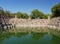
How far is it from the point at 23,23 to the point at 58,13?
13.5 meters

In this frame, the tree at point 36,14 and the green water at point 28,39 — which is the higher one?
the tree at point 36,14

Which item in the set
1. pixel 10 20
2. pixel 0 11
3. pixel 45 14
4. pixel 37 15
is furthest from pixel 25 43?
pixel 45 14

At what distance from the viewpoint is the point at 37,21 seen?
175 ft

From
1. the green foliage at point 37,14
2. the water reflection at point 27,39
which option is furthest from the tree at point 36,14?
the water reflection at point 27,39

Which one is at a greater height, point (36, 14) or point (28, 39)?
point (36, 14)

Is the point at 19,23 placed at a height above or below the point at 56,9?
below

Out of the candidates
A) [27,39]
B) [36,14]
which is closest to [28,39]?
[27,39]

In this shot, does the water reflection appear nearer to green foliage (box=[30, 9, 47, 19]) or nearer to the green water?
the green water

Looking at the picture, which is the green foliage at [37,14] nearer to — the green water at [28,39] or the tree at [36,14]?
the tree at [36,14]

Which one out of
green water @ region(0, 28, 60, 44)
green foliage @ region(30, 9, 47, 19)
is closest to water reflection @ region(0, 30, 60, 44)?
green water @ region(0, 28, 60, 44)

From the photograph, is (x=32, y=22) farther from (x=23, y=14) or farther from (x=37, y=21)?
(x=23, y=14)

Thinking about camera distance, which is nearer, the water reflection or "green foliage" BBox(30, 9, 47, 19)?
the water reflection

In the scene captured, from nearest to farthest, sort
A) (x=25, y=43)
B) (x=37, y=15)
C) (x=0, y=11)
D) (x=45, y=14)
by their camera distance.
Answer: (x=25, y=43) → (x=0, y=11) → (x=37, y=15) → (x=45, y=14)

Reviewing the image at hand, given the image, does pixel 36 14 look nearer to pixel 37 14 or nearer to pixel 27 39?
pixel 37 14
